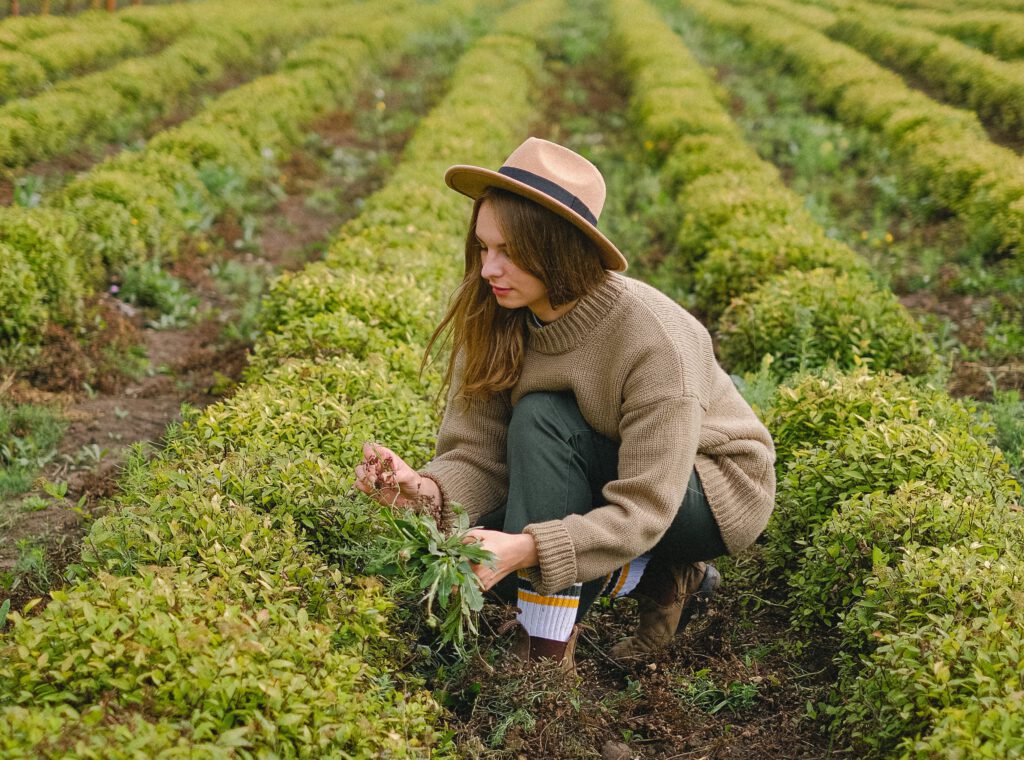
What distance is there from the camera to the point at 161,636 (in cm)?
197

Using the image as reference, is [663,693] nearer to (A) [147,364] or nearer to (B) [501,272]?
(B) [501,272]

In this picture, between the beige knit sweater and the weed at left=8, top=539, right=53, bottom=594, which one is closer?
the beige knit sweater

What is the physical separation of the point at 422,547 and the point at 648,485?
0.63 metres

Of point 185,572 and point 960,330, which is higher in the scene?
point 185,572

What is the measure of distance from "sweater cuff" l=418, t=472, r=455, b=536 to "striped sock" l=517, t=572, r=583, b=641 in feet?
0.89

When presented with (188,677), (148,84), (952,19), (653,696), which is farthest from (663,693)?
(952,19)

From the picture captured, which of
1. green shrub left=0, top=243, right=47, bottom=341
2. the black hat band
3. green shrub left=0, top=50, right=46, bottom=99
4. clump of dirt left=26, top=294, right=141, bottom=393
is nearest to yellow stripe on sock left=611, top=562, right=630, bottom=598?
the black hat band

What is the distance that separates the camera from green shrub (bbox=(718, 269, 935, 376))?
4.45 metres

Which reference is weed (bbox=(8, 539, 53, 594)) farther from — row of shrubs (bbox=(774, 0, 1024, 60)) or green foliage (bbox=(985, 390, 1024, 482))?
row of shrubs (bbox=(774, 0, 1024, 60))

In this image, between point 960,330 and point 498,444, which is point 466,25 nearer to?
point 960,330

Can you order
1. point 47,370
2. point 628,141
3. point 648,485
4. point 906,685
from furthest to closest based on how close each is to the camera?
point 628,141
point 47,370
point 648,485
point 906,685

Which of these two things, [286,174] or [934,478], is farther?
[286,174]

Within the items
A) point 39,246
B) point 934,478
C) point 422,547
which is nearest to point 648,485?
point 422,547

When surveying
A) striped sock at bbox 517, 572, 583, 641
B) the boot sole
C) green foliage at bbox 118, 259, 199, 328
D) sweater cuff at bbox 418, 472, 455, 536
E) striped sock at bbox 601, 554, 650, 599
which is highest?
sweater cuff at bbox 418, 472, 455, 536
